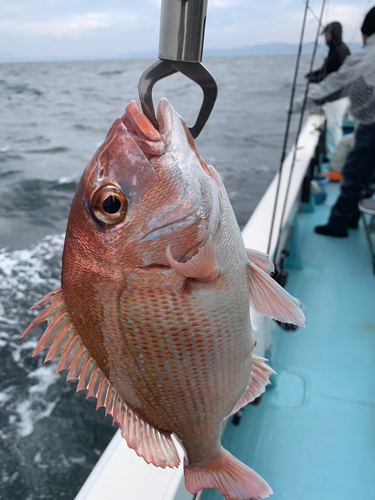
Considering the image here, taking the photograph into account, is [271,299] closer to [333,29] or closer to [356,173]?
[356,173]

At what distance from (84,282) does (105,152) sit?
0.30 meters

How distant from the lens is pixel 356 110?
11.2 feet

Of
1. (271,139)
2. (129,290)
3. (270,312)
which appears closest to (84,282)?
(129,290)

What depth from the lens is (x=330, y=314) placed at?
299 cm

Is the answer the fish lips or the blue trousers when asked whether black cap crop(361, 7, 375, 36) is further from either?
the fish lips

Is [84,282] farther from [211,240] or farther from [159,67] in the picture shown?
[159,67]

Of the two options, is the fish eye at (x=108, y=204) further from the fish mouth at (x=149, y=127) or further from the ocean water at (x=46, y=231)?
the ocean water at (x=46, y=231)

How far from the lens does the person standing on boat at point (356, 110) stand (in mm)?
3328

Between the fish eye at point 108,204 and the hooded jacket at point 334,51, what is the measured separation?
5629 mm

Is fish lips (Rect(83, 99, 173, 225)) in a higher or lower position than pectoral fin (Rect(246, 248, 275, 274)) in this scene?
higher

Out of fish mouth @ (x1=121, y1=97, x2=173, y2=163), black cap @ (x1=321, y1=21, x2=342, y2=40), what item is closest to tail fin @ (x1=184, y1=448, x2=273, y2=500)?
fish mouth @ (x1=121, y1=97, x2=173, y2=163)

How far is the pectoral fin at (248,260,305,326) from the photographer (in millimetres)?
890

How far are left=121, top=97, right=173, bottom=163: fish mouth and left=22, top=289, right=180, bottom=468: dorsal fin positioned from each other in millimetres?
436

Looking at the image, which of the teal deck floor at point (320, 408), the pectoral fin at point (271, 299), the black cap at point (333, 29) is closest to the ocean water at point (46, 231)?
the teal deck floor at point (320, 408)
